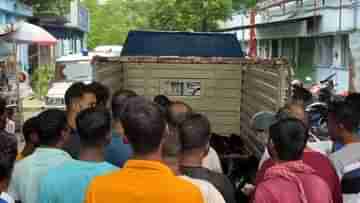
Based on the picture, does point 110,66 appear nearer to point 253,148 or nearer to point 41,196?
point 253,148

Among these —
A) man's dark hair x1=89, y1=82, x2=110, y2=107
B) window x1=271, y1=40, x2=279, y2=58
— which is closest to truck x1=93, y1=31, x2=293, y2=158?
man's dark hair x1=89, y1=82, x2=110, y2=107

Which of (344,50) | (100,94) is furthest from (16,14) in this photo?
(100,94)

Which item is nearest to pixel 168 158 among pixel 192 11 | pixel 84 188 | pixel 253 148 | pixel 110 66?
pixel 84 188

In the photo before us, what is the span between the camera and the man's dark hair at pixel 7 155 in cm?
294

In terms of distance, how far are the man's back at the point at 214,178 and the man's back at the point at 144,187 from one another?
23.1 inches

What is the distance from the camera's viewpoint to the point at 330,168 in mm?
3848

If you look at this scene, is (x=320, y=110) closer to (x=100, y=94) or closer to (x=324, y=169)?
(x=100, y=94)

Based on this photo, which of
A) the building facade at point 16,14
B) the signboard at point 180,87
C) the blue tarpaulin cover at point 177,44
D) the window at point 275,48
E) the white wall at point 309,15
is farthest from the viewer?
the window at point 275,48

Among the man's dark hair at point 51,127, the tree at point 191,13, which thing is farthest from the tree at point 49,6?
the man's dark hair at point 51,127

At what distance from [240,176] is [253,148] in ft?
2.84

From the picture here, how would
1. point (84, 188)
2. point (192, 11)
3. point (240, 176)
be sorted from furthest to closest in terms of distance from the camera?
1. point (192, 11)
2. point (240, 176)
3. point (84, 188)

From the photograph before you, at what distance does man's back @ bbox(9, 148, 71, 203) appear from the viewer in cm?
360

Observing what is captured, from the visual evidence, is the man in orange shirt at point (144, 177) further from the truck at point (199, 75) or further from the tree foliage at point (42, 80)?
the tree foliage at point (42, 80)

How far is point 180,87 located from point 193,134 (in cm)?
541
